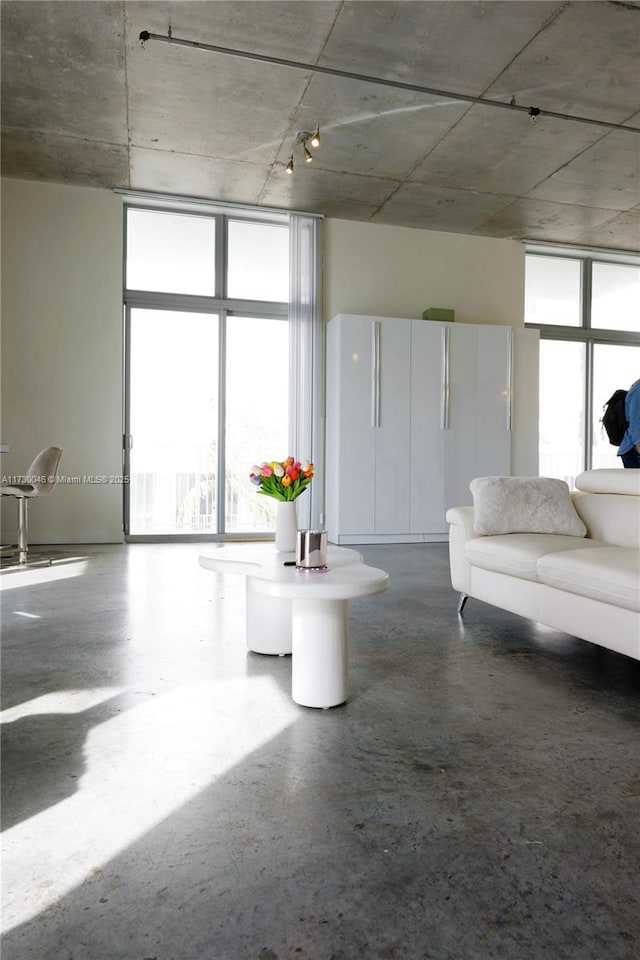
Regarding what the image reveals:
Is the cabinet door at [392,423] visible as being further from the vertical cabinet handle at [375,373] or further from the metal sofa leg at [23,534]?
the metal sofa leg at [23,534]

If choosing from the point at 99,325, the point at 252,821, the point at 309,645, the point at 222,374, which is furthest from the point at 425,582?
the point at 99,325

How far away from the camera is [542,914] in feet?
3.84

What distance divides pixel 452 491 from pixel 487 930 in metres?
5.72

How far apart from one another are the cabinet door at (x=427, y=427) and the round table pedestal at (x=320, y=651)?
4494 mm

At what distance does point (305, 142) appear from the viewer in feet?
17.6

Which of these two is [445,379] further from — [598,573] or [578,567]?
[598,573]

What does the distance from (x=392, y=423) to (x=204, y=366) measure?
85.3 inches

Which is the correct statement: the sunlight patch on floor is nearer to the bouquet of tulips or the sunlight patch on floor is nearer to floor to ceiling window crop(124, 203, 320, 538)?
the bouquet of tulips

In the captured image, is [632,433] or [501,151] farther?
[501,151]

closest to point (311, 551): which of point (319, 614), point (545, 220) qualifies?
point (319, 614)

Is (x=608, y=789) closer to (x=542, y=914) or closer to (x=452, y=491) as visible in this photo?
(x=542, y=914)

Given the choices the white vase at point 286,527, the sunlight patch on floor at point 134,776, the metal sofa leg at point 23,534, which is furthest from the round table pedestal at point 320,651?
the metal sofa leg at point 23,534

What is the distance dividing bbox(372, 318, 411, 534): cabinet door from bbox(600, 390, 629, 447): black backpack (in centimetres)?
242

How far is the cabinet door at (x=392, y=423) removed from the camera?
6441 mm
